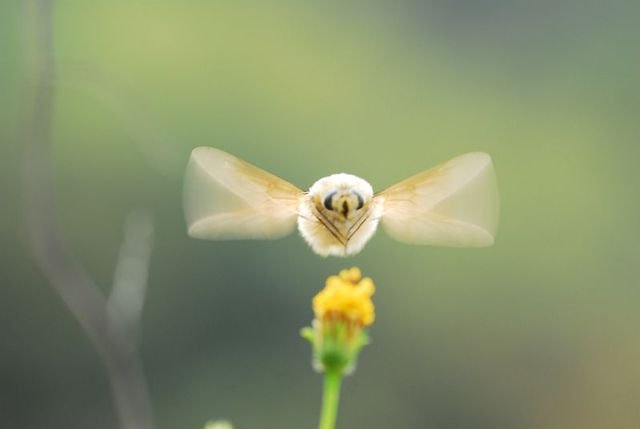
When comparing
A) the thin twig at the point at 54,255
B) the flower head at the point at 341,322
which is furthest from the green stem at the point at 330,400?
the thin twig at the point at 54,255

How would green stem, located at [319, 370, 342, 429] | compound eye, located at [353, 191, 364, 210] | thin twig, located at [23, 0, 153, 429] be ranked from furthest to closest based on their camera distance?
thin twig, located at [23, 0, 153, 429], compound eye, located at [353, 191, 364, 210], green stem, located at [319, 370, 342, 429]

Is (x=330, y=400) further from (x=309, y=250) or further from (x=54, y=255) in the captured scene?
(x=309, y=250)

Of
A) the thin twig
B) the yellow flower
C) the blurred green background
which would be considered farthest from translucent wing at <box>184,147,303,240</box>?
the blurred green background

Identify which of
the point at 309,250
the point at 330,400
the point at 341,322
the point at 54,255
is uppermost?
the point at 309,250

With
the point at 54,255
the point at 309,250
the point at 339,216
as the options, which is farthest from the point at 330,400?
the point at 309,250

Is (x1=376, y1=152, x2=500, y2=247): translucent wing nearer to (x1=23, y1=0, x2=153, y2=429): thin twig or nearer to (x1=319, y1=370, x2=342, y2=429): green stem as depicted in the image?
(x1=319, y1=370, x2=342, y2=429): green stem

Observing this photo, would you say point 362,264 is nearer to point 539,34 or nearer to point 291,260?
point 291,260

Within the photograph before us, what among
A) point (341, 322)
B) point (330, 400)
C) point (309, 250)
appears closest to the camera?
point (330, 400)

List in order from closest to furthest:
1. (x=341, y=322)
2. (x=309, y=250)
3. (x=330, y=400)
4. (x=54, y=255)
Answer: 1. (x=330, y=400)
2. (x=341, y=322)
3. (x=54, y=255)
4. (x=309, y=250)
